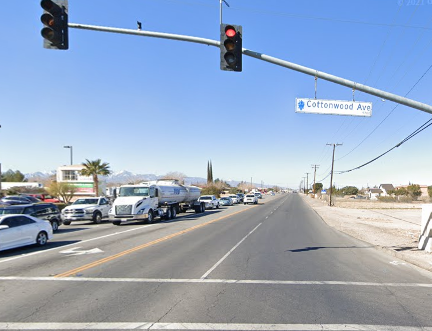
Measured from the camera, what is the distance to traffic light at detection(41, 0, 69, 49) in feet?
25.4

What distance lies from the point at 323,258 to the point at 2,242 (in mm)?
10683

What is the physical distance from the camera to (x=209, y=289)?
284 inches

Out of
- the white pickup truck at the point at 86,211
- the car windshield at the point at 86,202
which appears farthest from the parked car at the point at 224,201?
the car windshield at the point at 86,202

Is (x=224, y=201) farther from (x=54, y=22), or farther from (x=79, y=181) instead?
(x=54, y=22)

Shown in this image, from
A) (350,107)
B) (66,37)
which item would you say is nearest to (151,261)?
(66,37)

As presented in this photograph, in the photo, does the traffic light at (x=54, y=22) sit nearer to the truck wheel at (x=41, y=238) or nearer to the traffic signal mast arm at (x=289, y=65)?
the traffic signal mast arm at (x=289, y=65)

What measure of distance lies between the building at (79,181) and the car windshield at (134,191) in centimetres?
3183

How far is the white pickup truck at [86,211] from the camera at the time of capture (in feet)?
75.4

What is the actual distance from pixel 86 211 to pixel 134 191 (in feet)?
11.5

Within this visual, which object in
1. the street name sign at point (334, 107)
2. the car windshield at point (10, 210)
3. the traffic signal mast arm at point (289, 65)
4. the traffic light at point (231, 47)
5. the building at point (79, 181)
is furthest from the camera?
the building at point (79, 181)

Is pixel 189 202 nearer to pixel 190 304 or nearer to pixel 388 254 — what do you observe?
pixel 388 254

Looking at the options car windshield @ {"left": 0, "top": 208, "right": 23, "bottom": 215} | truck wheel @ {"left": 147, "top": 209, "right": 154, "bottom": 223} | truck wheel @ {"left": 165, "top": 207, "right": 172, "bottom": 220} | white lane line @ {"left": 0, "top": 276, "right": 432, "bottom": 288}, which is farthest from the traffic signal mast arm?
truck wheel @ {"left": 165, "top": 207, "right": 172, "bottom": 220}

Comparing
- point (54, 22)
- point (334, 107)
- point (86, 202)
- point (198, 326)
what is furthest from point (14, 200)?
point (198, 326)

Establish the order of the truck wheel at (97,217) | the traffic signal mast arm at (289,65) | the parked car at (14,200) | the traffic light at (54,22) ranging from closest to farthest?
1. the traffic light at (54,22)
2. the traffic signal mast arm at (289,65)
3. the truck wheel at (97,217)
4. the parked car at (14,200)
